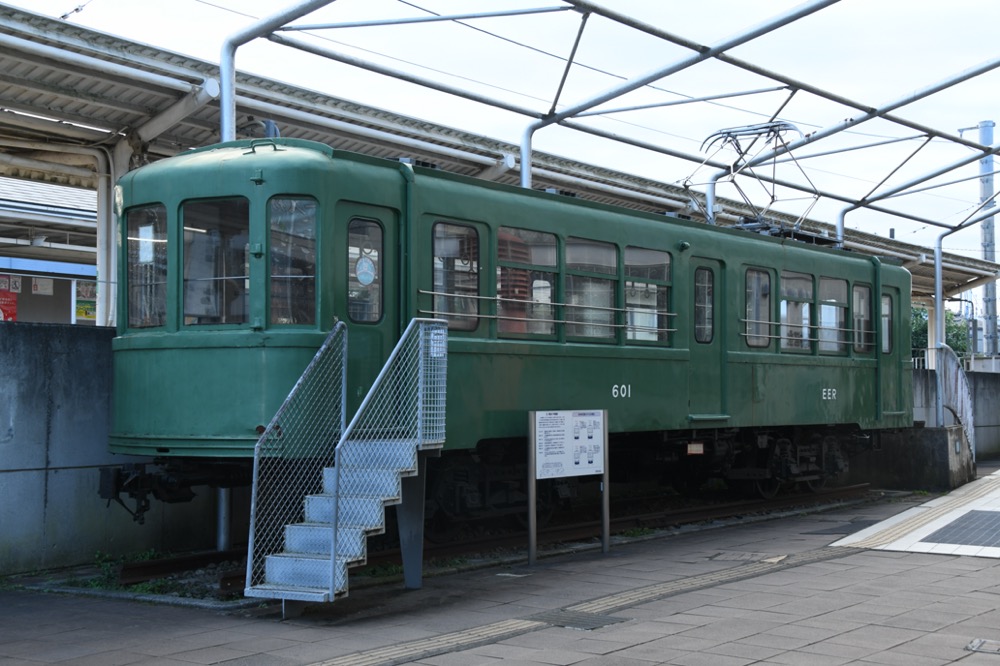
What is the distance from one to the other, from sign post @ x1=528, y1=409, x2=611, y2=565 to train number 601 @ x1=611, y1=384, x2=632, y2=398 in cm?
A: 67

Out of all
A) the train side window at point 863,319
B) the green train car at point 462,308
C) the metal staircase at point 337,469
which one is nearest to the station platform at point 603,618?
the metal staircase at point 337,469

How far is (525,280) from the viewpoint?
11320 mm

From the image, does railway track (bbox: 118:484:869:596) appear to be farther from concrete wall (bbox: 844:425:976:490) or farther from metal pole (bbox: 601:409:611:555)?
concrete wall (bbox: 844:425:976:490)

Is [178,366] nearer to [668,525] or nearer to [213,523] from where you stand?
[213,523]

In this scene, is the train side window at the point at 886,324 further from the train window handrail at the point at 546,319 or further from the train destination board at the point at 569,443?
the train destination board at the point at 569,443

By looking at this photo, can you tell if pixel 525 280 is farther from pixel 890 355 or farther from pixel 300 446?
pixel 890 355

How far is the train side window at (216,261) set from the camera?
9.42 m

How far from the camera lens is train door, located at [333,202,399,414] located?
9.55m

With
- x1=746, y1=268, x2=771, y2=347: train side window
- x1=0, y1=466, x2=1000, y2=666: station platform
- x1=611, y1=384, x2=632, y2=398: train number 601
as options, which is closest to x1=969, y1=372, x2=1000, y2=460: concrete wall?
x1=746, y1=268, x2=771, y2=347: train side window

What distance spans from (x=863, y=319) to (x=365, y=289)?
383 inches

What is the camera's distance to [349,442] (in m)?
8.91

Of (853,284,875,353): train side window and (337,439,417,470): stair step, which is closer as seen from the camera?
(337,439,417,470): stair step

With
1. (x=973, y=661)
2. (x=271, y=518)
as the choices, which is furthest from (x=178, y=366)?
(x=973, y=661)

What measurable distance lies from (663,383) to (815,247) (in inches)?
168
